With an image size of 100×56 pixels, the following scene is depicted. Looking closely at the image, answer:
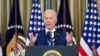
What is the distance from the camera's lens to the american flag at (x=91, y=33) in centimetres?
393

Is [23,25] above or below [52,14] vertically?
below

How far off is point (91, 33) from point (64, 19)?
55 cm

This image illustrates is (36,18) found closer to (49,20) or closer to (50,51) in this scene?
(49,20)

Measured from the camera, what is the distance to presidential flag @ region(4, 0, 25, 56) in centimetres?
409

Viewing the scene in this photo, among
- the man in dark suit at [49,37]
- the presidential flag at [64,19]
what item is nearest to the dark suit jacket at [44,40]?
the man in dark suit at [49,37]

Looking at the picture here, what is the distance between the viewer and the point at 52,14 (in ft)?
8.25

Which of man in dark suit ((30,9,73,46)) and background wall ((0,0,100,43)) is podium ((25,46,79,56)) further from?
background wall ((0,0,100,43))

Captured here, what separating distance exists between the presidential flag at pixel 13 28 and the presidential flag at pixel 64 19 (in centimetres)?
72

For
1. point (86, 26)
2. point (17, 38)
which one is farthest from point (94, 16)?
point (17, 38)

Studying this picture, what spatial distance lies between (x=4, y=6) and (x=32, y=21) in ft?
2.05

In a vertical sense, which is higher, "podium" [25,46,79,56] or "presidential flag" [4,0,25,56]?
"podium" [25,46,79,56]

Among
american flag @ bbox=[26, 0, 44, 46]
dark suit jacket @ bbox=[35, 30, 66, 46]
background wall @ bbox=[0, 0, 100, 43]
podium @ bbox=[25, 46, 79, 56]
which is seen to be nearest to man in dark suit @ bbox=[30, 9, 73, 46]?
dark suit jacket @ bbox=[35, 30, 66, 46]

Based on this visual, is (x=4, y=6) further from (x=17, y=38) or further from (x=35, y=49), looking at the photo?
(x=35, y=49)

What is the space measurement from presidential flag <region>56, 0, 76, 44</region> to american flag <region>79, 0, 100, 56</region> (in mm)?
300
